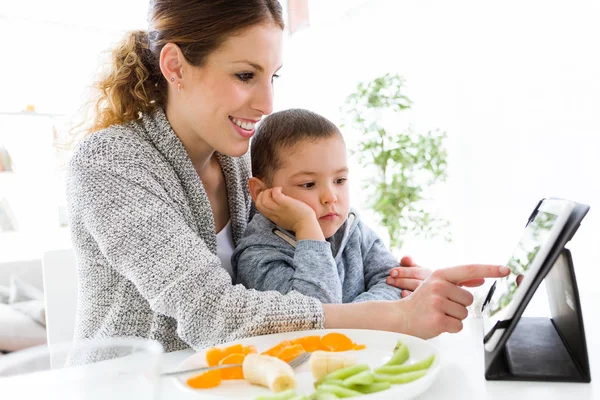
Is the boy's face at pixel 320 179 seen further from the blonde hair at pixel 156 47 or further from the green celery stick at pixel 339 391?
the green celery stick at pixel 339 391

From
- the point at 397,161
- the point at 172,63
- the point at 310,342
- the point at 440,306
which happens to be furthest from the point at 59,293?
the point at 397,161

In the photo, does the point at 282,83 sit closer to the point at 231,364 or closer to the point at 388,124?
the point at 388,124

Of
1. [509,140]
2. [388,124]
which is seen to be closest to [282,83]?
[388,124]

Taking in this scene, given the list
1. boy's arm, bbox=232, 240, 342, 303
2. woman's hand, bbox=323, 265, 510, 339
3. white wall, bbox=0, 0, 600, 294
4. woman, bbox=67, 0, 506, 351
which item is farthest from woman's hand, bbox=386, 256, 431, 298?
white wall, bbox=0, 0, 600, 294

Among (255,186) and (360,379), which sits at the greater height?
(255,186)

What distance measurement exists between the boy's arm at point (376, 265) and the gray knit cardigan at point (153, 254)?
0.35m

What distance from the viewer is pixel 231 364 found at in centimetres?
73

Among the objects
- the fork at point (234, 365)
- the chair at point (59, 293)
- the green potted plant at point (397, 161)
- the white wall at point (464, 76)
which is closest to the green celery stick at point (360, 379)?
the fork at point (234, 365)

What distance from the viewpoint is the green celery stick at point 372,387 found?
632 millimetres

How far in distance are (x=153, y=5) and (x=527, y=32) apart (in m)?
2.75

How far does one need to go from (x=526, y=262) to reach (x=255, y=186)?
0.85 metres

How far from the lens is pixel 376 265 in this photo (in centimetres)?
138

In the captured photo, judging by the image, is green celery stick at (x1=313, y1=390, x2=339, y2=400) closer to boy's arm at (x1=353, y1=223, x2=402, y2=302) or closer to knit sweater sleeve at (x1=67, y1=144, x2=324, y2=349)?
knit sweater sleeve at (x1=67, y1=144, x2=324, y2=349)

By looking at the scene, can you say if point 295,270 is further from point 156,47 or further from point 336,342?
point 156,47
